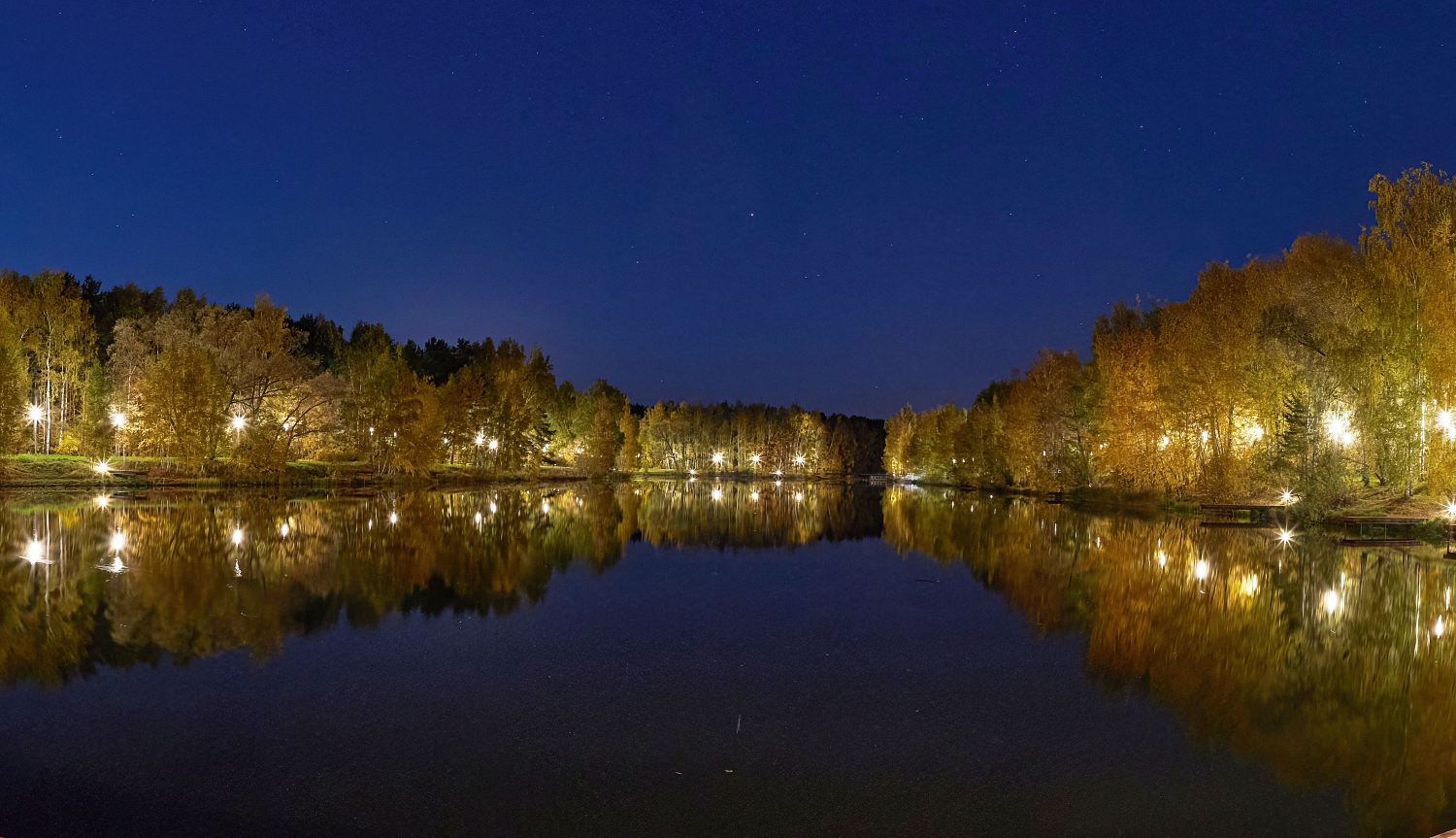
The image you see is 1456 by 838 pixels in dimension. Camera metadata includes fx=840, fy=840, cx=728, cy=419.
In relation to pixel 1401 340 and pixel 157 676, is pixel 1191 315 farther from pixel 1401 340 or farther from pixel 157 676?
pixel 157 676

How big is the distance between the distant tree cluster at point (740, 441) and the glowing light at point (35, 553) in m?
104

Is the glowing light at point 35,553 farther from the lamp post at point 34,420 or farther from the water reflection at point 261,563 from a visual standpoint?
the lamp post at point 34,420

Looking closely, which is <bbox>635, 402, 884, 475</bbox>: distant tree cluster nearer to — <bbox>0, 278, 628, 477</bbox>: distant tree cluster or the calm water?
<bbox>0, 278, 628, 477</bbox>: distant tree cluster

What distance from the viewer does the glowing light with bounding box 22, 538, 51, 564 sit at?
55.3 feet

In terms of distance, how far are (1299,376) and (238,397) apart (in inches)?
2348

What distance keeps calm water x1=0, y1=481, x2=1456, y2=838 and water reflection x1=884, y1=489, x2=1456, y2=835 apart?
0.06 m

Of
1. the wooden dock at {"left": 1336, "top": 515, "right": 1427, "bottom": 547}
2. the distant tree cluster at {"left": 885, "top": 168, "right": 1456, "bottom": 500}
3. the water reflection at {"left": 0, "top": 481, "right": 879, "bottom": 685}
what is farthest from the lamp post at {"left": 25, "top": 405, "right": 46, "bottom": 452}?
the wooden dock at {"left": 1336, "top": 515, "right": 1427, "bottom": 547}

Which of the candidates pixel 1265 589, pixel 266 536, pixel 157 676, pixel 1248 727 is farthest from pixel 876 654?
pixel 266 536

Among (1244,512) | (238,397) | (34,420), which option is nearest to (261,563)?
(1244,512)

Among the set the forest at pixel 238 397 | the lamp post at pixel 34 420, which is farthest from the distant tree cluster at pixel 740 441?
the lamp post at pixel 34 420

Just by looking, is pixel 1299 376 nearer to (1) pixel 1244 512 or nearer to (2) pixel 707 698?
(1) pixel 1244 512

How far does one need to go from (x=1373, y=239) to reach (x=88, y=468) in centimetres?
6279

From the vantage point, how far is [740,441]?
14162cm

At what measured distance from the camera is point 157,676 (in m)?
8.88
